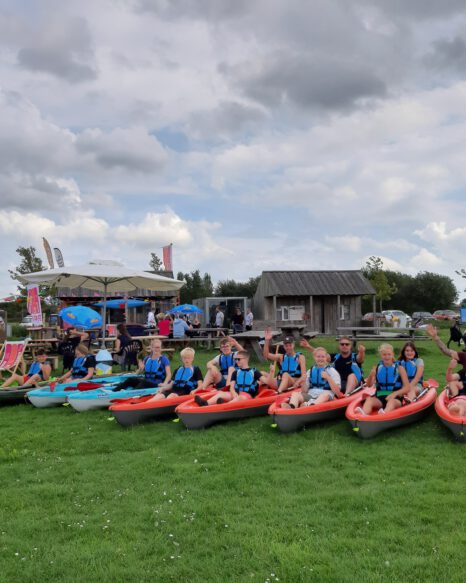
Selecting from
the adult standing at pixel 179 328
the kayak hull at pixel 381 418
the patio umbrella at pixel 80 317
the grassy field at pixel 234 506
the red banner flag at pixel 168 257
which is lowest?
the grassy field at pixel 234 506

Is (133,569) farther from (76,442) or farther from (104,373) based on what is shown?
(104,373)

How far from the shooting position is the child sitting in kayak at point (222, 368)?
27.3 ft

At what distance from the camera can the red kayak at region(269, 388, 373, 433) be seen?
22.6ft

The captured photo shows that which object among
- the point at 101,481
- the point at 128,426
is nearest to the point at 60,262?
the point at 128,426

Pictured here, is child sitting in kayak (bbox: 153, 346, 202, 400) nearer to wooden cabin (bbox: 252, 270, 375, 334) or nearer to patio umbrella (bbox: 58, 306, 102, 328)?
patio umbrella (bbox: 58, 306, 102, 328)

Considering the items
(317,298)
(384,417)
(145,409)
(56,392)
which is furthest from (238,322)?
(384,417)

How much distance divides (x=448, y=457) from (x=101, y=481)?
3.69 metres

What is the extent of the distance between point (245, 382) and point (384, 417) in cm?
230

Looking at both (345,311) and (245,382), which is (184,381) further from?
(345,311)

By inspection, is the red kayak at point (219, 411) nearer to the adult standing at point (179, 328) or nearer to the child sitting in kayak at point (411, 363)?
the child sitting in kayak at point (411, 363)

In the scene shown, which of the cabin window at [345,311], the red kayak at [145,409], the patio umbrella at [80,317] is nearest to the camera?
the red kayak at [145,409]

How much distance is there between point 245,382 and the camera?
26.6 ft

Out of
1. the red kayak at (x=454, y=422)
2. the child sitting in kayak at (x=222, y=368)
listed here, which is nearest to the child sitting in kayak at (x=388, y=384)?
the red kayak at (x=454, y=422)

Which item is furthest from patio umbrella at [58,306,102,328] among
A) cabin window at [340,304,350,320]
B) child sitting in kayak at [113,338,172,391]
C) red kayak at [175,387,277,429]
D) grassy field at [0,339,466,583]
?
cabin window at [340,304,350,320]
